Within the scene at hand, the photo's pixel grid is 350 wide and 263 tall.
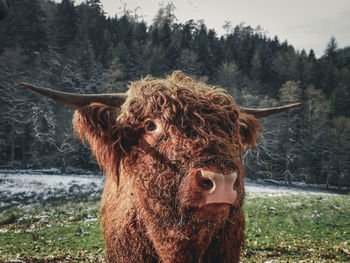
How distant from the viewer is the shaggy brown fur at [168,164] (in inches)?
68.2

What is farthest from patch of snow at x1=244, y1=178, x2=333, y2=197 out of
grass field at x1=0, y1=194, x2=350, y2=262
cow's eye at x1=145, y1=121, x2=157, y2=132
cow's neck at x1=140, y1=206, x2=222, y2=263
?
cow's eye at x1=145, y1=121, x2=157, y2=132

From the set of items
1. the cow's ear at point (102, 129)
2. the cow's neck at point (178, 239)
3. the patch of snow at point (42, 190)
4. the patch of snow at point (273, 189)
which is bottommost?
the patch of snow at point (273, 189)

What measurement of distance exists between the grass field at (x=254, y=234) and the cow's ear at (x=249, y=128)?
13.5 ft

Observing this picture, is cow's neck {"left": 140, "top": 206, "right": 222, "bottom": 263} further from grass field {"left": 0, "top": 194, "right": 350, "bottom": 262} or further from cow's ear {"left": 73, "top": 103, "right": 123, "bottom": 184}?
grass field {"left": 0, "top": 194, "right": 350, "bottom": 262}

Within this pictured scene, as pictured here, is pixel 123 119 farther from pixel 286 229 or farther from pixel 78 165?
pixel 78 165

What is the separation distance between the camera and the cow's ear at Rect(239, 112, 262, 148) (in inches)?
105

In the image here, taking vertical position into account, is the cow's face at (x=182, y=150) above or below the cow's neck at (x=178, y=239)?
above

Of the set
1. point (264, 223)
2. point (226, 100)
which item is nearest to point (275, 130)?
point (264, 223)

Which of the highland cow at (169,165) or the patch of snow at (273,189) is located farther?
the patch of snow at (273,189)

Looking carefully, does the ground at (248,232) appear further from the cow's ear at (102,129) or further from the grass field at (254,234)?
the cow's ear at (102,129)

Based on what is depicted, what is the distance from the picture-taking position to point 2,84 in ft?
69.7

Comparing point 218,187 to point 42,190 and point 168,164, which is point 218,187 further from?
point 42,190

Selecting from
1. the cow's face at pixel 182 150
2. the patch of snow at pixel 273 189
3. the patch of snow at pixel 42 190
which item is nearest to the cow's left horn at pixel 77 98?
the cow's face at pixel 182 150

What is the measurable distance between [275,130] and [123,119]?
28.0 metres
